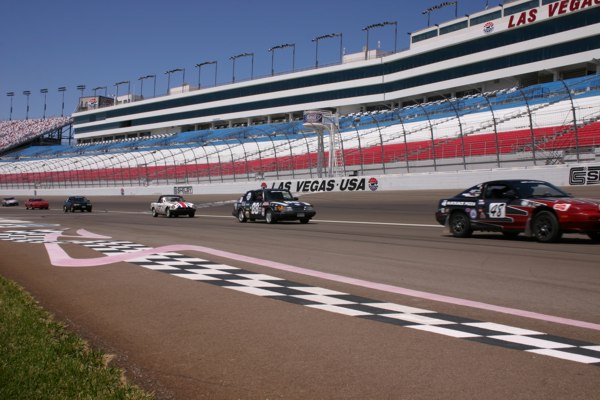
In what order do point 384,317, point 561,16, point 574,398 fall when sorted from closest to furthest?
point 574,398, point 384,317, point 561,16

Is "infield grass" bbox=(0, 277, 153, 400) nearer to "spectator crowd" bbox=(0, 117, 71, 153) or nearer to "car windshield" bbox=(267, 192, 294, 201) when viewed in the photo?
"car windshield" bbox=(267, 192, 294, 201)

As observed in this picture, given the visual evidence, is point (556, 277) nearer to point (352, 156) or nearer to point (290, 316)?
point (290, 316)

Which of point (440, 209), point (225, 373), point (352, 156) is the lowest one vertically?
point (225, 373)

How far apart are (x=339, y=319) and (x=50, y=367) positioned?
2.64 m

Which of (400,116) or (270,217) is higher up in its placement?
(400,116)

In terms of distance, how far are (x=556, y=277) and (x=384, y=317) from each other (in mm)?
3459

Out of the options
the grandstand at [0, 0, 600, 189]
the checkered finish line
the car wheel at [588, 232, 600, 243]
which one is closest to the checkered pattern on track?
the checkered finish line

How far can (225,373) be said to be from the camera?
3.90 meters

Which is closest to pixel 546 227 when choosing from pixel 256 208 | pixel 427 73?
pixel 256 208

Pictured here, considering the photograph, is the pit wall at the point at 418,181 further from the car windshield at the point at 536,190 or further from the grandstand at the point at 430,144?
the car windshield at the point at 536,190

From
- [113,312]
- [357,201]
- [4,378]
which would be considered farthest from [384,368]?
[357,201]

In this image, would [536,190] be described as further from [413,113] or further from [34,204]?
[34,204]

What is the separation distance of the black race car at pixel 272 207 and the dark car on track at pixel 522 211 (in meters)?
7.26

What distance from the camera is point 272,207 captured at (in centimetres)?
2166
